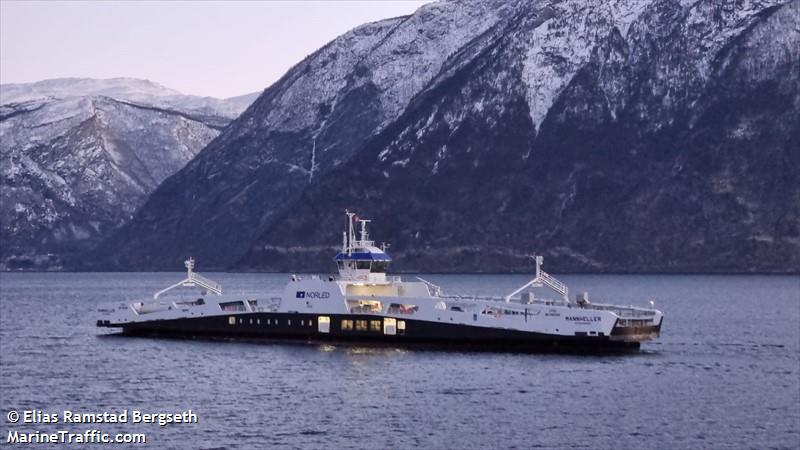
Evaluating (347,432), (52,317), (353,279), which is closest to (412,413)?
(347,432)

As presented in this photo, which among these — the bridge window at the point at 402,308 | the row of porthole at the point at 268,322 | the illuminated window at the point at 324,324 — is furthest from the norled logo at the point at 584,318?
the row of porthole at the point at 268,322

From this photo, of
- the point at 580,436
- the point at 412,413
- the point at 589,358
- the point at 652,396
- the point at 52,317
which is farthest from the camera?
the point at 52,317

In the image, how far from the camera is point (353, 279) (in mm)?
129125

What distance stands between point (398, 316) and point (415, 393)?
23.4 meters

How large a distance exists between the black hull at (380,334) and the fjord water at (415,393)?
1158 millimetres

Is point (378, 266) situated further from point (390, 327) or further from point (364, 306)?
point (390, 327)

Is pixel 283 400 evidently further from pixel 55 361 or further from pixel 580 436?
pixel 55 361

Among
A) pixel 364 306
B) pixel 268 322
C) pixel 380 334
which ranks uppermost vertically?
pixel 364 306

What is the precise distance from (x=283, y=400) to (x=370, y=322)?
2726 cm

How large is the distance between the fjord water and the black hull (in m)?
1.16

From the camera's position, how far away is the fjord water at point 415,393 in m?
86.4

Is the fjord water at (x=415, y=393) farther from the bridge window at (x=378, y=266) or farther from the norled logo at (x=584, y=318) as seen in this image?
the bridge window at (x=378, y=266)

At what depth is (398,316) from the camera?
125m

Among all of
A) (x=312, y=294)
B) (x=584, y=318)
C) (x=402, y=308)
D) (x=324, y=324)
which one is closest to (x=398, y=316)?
(x=402, y=308)
